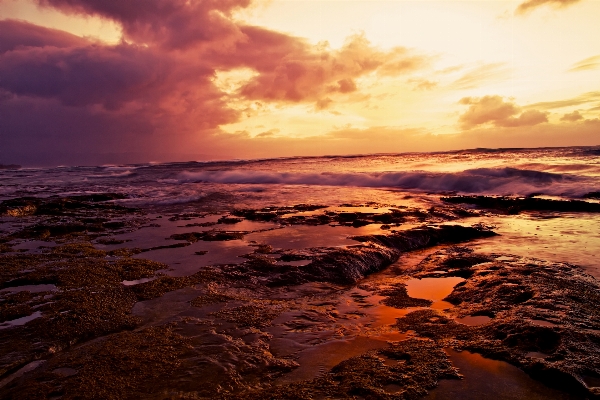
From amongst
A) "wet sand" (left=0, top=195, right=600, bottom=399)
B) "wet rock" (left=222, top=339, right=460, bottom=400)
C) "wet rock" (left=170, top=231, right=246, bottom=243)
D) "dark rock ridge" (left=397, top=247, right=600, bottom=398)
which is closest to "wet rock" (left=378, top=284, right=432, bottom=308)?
"wet sand" (left=0, top=195, right=600, bottom=399)

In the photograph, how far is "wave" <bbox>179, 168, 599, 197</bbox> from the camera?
56.0ft

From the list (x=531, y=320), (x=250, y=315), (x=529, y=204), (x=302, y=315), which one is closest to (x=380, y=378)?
(x=302, y=315)

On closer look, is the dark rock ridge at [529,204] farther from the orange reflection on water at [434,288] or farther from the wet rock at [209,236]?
the wet rock at [209,236]

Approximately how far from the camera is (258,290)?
5.60 meters

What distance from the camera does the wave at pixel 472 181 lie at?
17062mm

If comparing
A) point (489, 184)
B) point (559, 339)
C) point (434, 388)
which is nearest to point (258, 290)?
point (434, 388)

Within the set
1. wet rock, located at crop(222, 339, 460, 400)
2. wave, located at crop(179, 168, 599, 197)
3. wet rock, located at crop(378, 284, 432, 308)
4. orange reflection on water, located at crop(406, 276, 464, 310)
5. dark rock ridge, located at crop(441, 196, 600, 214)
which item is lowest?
orange reflection on water, located at crop(406, 276, 464, 310)

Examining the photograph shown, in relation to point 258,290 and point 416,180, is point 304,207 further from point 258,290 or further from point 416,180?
point 416,180

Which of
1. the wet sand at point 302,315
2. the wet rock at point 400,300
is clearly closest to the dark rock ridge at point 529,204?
the wet sand at point 302,315

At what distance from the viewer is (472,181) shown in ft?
66.1

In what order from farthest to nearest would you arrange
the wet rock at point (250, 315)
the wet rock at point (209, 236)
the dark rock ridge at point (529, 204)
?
the dark rock ridge at point (529, 204) < the wet rock at point (209, 236) < the wet rock at point (250, 315)

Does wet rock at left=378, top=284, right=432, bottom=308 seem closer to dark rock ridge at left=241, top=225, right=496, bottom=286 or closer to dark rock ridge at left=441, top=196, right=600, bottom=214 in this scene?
dark rock ridge at left=241, top=225, right=496, bottom=286

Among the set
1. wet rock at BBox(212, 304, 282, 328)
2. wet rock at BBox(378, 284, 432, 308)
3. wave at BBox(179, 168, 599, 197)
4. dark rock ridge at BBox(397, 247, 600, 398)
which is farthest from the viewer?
wave at BBox(179, 168, 599, 197)

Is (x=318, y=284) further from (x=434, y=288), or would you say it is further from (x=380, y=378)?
(x=380, y=378)
